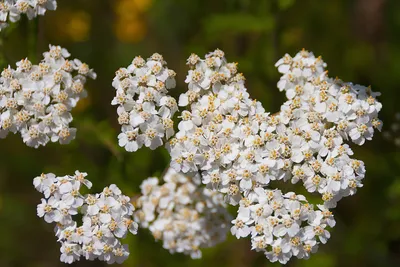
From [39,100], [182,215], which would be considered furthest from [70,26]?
[182,215]

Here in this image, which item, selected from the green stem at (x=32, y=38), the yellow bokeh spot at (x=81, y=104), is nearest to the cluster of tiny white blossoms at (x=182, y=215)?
the green stem at (x=32, y=38)

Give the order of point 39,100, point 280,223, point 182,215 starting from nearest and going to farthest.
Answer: point 280,223 < point 39,100 < point 182,215

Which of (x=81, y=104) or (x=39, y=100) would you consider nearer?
(x=39, y=100)

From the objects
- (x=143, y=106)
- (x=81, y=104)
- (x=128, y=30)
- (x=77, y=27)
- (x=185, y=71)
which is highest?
(x=128, y=30)

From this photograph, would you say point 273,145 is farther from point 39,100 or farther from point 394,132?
point 394,132

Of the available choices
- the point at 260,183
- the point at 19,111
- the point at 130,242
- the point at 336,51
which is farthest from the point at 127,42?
the point at 260,183

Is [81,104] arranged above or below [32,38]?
above

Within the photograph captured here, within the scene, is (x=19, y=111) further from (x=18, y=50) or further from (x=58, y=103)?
(x=18, y=50)
